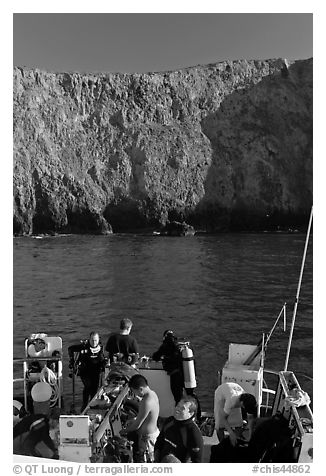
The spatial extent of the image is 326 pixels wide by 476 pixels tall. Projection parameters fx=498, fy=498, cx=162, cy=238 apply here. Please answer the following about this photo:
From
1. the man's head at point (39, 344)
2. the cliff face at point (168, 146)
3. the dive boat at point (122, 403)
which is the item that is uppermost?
the cliff face at point (168, 146)

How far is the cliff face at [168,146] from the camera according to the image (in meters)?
85.8

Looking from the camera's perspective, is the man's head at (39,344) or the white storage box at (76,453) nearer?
the white storage box at (76,453)

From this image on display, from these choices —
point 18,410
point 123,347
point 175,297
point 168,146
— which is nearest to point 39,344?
point 18,410

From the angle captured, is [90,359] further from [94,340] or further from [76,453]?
[76,453]

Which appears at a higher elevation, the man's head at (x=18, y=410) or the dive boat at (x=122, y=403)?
the dive boat at (x=122, y=403)

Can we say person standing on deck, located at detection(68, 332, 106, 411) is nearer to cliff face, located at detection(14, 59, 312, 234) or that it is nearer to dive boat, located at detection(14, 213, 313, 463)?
dive boat, located at detection(14, 213, 313, 463)

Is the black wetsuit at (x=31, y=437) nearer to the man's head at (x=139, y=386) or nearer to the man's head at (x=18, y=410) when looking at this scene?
the man's head at (x=139, y=386)

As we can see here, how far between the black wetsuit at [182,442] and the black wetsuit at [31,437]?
1112mm

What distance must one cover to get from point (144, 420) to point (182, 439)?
0.77 metres

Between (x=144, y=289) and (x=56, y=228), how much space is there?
50.8 meters

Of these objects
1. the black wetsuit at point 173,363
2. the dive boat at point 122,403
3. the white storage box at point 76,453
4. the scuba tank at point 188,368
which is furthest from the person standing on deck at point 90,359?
the white storage box at point 76,453

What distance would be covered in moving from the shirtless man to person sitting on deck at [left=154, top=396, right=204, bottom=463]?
1.75ft
